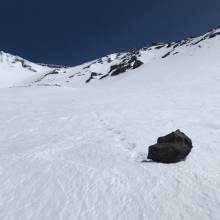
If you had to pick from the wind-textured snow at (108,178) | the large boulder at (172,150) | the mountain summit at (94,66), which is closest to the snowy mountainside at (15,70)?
the mountain summit at (94,66)

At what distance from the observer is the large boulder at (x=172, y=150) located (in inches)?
110

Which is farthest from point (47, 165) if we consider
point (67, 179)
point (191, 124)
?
point (191, 124)

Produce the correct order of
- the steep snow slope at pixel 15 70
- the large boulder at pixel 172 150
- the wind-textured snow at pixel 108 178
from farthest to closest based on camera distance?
the steep snow slope at pixel 15 70
the large boulder at pixel 172 150
the wind-textured snow at pixel 108 178

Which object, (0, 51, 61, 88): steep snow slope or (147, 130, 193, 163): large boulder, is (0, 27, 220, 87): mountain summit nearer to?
(0, 51, 61, 88): steep snow slope

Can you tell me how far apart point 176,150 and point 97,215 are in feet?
5.66

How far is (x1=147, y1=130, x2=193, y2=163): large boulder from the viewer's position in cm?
280

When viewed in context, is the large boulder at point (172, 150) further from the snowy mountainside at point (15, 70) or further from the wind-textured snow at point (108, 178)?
the snowy mountainside at point (15, 70)

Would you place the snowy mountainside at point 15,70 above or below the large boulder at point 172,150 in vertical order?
above

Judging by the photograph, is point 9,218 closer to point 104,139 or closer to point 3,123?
point 104,139

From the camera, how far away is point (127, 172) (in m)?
2.64

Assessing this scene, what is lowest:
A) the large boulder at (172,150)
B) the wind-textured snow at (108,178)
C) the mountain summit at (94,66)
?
the wind-textured snow at (108,178)

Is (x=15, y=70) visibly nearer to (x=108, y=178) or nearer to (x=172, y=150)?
(x=108, y=178)

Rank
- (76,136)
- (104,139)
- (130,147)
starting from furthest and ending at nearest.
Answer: (76,136), (104,139), (130,147)

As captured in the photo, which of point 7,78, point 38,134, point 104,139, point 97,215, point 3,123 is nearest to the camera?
point 97,215
